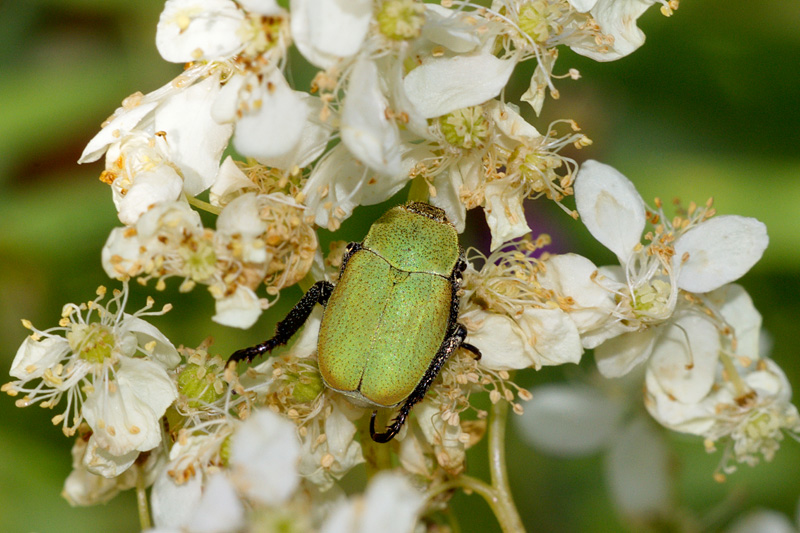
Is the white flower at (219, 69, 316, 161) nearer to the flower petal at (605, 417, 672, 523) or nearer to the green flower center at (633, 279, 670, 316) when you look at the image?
the green flower center at (633, 279, 670, 316)

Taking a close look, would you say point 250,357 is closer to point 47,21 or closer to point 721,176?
point 721,176

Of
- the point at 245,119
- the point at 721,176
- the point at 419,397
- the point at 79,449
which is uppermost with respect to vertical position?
the point at 245,119

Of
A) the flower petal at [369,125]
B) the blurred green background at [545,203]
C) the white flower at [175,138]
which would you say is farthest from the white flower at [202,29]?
the blurred green background at [545,203]

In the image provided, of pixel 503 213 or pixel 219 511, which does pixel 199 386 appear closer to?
pixel 219 511

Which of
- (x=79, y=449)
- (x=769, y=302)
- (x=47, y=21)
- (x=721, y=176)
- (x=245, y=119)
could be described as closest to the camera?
(x=245, y=119)

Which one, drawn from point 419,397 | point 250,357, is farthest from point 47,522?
point 419,397

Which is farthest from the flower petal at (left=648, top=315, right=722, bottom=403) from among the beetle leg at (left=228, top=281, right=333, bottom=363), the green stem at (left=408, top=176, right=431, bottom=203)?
the beetle leg at (left=228, top=281, right=333, bottom=363)

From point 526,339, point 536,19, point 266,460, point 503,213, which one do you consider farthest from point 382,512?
point 536,19
